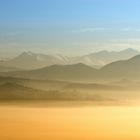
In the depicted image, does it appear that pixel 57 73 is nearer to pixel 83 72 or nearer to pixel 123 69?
pixel 83 72

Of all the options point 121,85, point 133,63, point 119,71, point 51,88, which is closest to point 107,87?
point 121,85

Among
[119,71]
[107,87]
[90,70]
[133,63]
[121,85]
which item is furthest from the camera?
[133,63]

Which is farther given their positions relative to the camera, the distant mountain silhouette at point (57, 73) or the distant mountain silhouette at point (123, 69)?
the distant mountain silhouette at point (123, 69)

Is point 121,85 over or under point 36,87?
over

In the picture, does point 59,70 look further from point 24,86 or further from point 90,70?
point 24,86

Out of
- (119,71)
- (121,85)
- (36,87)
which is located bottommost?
(36,87)

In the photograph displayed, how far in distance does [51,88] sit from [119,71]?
3154 cm

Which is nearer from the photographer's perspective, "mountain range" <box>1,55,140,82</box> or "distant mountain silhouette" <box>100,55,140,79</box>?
"mountain range" <box>1,55,140,82</box>

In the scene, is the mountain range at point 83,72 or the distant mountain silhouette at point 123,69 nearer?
the mountain range at point 83,72

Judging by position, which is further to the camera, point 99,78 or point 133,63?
point 133,63

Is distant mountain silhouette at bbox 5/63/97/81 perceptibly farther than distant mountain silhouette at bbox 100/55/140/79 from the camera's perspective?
No

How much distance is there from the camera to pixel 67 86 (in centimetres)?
4712

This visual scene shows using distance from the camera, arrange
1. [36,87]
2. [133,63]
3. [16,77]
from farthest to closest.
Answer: [133,63], [16,77], [36,87]

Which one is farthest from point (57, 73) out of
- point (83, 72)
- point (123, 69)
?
point (123, 69)
